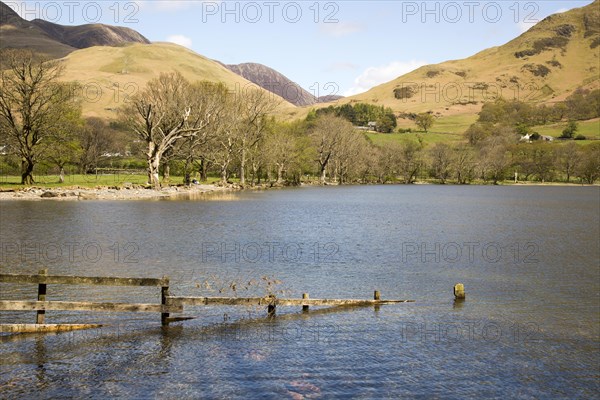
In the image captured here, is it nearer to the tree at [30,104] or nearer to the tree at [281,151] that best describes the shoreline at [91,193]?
the tree at [30,104]

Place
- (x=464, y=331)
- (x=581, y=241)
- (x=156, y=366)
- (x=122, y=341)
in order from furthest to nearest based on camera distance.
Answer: (x=581, y=241) → (x=464, y=331) → (x=122, y=341) → (x=156, y=366)

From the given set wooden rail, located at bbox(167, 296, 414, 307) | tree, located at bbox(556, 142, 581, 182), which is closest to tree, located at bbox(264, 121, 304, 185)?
wooden rail, located at bbox(167, 296, 414, 307)

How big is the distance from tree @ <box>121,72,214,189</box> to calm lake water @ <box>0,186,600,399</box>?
4217cm

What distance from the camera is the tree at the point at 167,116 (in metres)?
89.4

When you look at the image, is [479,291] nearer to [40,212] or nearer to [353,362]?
[353,362]

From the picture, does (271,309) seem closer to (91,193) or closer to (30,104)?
(91,193)

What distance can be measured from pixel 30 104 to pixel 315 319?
242 ft

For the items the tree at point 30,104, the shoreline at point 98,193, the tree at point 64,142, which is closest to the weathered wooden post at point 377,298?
the shoreline at point 98,193

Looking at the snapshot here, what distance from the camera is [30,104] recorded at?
78.6 meters

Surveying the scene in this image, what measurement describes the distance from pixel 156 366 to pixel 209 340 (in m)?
2.90

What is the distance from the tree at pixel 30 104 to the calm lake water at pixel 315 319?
119 ft

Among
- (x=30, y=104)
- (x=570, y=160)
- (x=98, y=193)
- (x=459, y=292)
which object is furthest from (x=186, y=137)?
(x=570, y=160)

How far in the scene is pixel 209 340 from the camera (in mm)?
18453

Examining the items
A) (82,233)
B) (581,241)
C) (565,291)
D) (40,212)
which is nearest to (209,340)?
(565,291)
